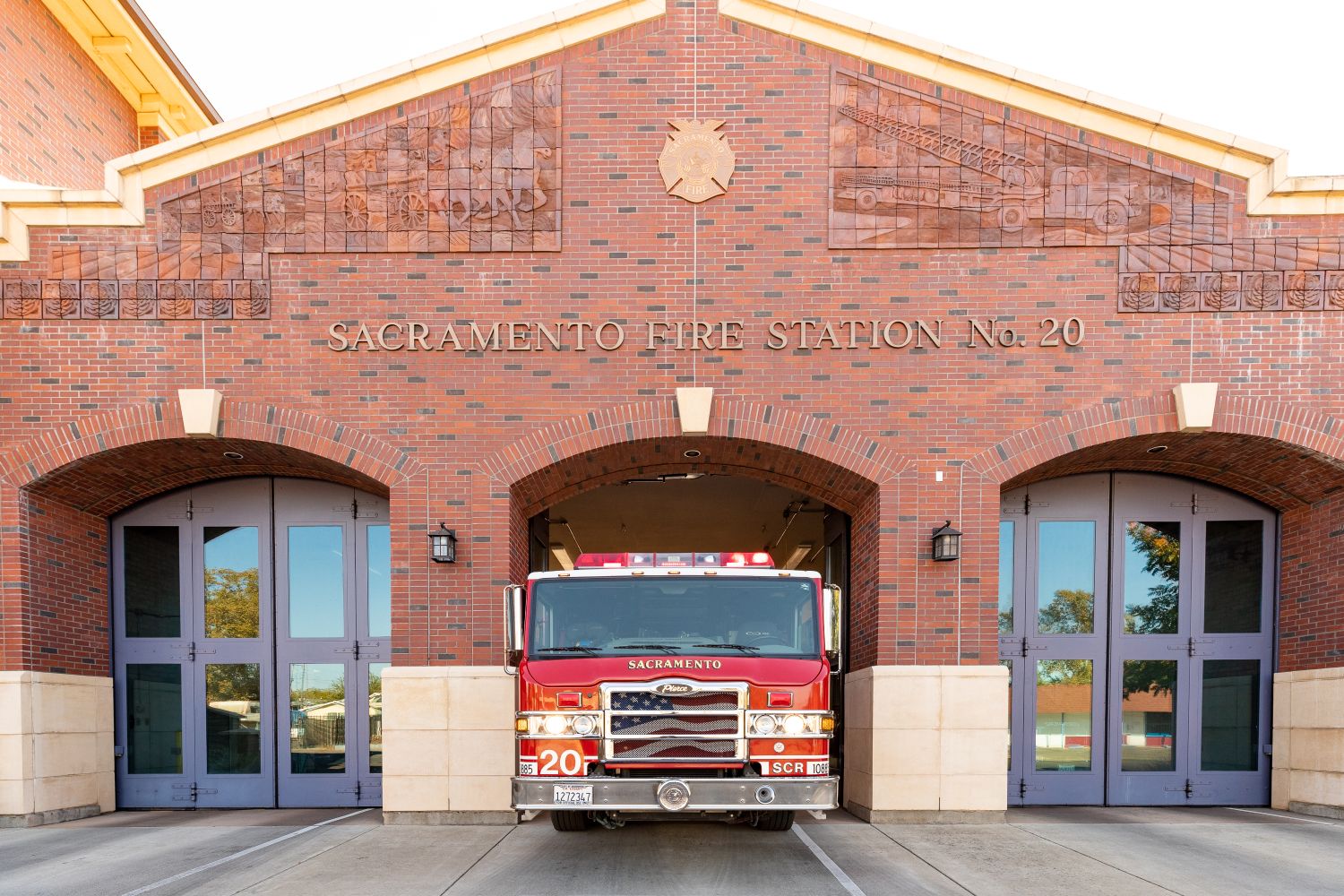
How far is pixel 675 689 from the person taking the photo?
6.86 metres

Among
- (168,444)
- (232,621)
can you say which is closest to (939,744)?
(232,621)

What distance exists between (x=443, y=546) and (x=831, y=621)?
4337 millimetres

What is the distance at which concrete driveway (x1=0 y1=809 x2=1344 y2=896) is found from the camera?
6875 millimetres

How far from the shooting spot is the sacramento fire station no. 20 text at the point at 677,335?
9.80m

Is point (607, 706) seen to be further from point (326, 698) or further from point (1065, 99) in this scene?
point (1065, 99)

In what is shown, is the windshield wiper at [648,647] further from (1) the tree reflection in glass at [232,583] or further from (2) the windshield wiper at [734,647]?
(1) the tree reflection in glass at [232,583]

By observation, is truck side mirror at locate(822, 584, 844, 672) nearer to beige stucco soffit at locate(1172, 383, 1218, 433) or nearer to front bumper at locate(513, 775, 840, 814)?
front bumper at locate(513, 775, 840, 814)

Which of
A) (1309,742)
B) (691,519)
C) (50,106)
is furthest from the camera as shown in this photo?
(691,519)

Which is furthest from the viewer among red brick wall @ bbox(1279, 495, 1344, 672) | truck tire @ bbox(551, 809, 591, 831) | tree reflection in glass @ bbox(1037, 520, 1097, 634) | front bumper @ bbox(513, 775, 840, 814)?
tree reflection in glass @ bbox(1037, 520, 1097, 634)

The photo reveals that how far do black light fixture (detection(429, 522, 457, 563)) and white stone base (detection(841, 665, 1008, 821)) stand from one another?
15.7 feet

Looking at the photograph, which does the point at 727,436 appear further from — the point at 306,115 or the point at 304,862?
the point at 306,115

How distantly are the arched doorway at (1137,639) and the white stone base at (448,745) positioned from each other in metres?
6.20

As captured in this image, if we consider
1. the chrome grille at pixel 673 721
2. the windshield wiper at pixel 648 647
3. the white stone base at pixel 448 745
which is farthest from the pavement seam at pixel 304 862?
the windshield wiper at pixel 648 647

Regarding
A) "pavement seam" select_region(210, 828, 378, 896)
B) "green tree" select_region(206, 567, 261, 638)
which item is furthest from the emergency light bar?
"green tree" select_region(206, 567, 261, 638)
